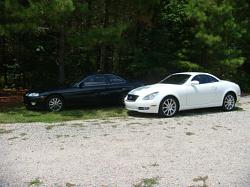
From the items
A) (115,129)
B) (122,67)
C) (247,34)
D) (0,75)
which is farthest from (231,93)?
(0,75)

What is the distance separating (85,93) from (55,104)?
3.65ft

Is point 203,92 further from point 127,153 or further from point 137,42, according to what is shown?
point 137,42

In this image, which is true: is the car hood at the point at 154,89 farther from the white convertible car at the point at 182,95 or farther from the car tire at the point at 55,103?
the car tire at the point at 55,103

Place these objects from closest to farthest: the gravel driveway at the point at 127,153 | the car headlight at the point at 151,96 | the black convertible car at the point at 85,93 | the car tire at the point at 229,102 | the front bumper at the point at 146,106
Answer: the gravel driveway at the point at 127,153 → the front bumper at the point at 146,106 → the car headlight at the point at 151,96 → the black convertible car at the point at 85,93 → the car tire at the point at 229,102

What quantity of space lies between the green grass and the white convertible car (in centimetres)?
94

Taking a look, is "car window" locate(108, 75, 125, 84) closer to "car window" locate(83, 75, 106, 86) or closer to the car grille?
"car window" locate(83, 75, 106, 86)

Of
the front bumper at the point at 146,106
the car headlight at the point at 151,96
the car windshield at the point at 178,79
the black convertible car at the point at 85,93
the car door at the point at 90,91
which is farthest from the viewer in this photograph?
the car door at the point at 90,91

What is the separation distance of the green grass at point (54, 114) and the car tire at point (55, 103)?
0.77 feet

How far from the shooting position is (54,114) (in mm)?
15094

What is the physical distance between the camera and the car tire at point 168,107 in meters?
14.4

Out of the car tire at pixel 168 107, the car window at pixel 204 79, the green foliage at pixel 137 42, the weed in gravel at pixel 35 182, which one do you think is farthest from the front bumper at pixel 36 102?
the weed in gravel at pixel 35 182

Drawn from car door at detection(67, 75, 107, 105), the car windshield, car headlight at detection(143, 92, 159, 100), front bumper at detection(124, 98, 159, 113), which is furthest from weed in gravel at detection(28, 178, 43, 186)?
car door at detection(67, 75, 107, 105)

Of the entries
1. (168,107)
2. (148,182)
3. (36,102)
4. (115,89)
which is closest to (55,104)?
(36,102)

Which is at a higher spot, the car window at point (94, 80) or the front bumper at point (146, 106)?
the car window at point (94, 80)
